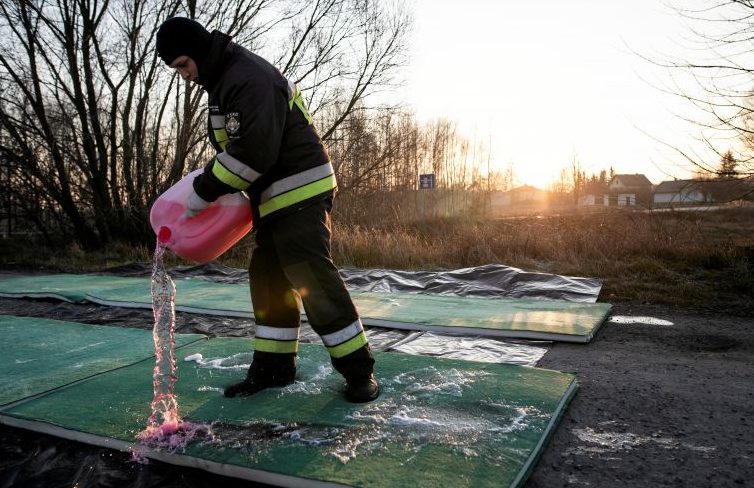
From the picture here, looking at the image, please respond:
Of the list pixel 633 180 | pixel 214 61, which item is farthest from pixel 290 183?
pixel 633 180

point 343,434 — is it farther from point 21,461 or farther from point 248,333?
point 248,333

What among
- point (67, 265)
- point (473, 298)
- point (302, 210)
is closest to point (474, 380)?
point (302, 210)

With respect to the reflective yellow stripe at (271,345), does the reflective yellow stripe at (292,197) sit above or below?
above

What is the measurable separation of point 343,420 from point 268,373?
1.94ft

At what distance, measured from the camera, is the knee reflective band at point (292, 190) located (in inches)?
91.2

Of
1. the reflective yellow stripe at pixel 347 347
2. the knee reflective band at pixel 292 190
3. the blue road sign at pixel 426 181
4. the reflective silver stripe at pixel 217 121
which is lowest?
the reflective yellow stripe at pixel 347 347

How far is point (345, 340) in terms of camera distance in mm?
2314

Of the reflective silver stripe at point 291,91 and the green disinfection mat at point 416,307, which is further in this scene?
the green disinfection mat at point 416,307

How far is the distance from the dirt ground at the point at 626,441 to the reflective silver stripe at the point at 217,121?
1.37 m

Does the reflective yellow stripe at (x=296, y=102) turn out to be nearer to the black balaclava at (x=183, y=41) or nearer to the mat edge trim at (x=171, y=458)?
the black balaclava at (x=183, y=41)

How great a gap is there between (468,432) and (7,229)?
566 inches

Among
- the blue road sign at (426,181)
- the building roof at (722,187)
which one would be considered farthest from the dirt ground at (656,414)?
the blue road sign at (426,181)

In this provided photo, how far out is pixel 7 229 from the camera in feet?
42.5

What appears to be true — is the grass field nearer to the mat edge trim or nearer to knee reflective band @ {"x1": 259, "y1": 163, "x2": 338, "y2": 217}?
knee reflective band @ {"x1": 259, "y1": 163, "x2": 338, "y2": 217}
